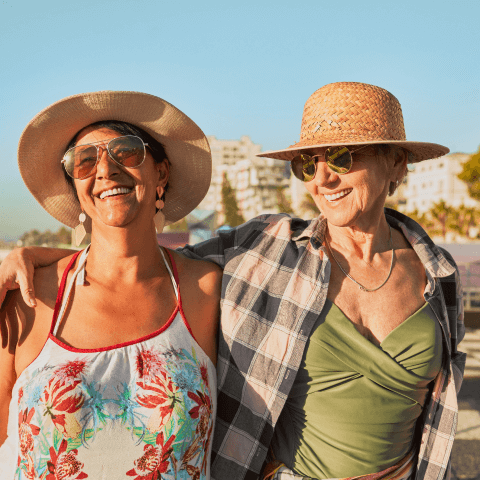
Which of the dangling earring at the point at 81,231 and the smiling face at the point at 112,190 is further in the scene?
the dangling earring at the point at 81,231

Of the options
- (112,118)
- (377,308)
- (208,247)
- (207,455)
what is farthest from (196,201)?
(207,455)

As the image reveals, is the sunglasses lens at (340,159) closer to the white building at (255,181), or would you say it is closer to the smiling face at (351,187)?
the smiling face at (351,187)

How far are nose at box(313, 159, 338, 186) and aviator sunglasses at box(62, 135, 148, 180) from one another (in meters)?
0.88

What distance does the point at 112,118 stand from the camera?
2318 mm

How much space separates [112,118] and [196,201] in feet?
2.49

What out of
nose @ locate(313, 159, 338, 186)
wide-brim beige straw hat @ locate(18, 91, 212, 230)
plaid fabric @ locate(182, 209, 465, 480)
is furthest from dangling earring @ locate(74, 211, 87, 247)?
nose @ locate(313, 159, 338, 186)

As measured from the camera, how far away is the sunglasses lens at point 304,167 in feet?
8.02

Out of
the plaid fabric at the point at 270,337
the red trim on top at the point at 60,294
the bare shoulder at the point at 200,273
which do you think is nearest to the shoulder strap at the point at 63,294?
the red trim on top at the point at 60,294

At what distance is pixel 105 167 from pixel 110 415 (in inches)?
41.1

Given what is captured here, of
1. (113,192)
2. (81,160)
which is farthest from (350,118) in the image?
(81,160)

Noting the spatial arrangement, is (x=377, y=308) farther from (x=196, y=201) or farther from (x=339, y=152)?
(x=196, y=201)

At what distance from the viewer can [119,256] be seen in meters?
2.28

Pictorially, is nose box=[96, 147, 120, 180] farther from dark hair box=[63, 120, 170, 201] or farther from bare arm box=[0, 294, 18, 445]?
bare arm box=[0, 294, 18, 445]

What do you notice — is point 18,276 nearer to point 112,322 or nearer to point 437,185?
point 112,322
